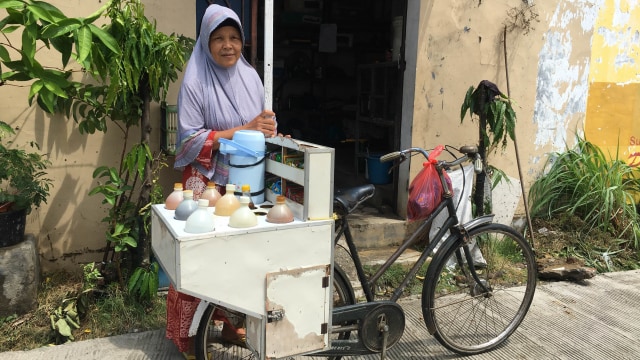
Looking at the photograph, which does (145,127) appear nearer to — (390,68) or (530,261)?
(530,261)

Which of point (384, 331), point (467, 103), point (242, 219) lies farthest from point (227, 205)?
point (467, 103)

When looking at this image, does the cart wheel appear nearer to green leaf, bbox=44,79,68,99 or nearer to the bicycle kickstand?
the bicycle kickstand

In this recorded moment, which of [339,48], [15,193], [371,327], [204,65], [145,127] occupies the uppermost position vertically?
[339,48]

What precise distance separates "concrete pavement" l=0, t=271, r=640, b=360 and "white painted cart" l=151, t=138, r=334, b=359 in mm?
1053

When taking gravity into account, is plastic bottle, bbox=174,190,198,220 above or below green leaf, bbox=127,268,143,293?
above


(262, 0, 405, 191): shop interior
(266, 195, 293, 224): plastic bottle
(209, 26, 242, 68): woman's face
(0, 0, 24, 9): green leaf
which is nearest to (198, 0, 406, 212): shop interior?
(262, 0, 405, 191): shop interior

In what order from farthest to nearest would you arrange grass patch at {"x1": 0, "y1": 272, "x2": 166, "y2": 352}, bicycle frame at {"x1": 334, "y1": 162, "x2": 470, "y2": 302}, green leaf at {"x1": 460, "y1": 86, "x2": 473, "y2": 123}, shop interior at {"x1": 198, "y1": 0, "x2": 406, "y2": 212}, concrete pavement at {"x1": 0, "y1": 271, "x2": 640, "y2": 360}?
shop interior at {"x1": 198, "y1": 0, "x2": 406, "y2": 212} < green leaf at {"x1": 460, "y1": 86, "x2": 473, "y2": 123} < grass patch at {"x1": 0, "y1": 272, "x2": 166, "y2": 352} < concrete pavement at {"x1": 0, "y1": 271, "x2": 640, "y2": 360} < bicycle frame at {"x1": 334, "y1": 162, "x2": 470, "y2": 302}

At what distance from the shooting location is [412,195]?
9.37 ft

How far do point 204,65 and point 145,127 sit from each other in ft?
2.60

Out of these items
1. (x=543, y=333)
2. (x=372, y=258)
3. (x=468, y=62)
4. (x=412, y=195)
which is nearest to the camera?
(x=412, y=195)

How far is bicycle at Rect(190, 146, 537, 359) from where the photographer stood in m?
2.54

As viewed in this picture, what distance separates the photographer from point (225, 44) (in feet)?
8.52

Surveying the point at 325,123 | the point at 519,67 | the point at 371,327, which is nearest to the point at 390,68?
the point at 519,67

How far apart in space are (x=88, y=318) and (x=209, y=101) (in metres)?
1.68
